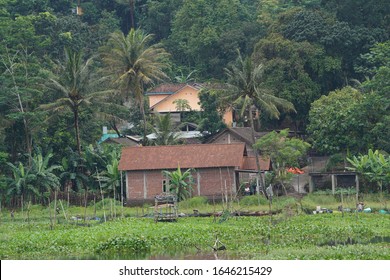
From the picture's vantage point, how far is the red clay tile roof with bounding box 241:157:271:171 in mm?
48750

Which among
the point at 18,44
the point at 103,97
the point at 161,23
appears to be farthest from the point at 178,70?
the point at 103,97

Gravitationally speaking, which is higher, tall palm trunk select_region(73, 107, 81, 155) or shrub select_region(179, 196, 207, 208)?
tall palm trunk select_region(73, 107, 81, 155)

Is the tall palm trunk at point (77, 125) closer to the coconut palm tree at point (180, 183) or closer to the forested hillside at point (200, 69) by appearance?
the forested hillside at point (200, 69)

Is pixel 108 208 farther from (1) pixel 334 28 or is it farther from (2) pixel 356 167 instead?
Answer: (1) pixel 334 28

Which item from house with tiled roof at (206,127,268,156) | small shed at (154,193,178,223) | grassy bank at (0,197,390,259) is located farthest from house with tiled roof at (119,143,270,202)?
grassy bank at (0,197,390,259)

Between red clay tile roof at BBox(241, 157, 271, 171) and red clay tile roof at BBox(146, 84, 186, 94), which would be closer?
red clay tile roof at BBox(241, 157, 271, 171)

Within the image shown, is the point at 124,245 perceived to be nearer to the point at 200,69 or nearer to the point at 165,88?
the point at 165,88

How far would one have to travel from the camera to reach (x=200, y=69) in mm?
71438

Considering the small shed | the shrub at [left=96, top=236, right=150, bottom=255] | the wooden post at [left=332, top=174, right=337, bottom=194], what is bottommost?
the shrub at [left=96, top=236, right=150, bottom=255]

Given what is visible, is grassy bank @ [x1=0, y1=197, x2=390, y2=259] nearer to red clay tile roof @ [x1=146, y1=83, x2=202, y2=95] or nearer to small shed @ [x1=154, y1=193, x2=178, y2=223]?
small shed @ [x1=154, y1=193, x2=178, y2=223]

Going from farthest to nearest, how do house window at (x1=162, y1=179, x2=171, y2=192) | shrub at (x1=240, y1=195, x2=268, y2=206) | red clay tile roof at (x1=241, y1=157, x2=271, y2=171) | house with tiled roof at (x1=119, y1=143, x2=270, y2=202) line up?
red clay tile roof at (x1=241, y1=157, x2=271, y2=171) < house window at (x1=162, y1=179, x2=171, y2=192) < house with tiled roof at (x1=119, y1=143, x2=270, y2=202) < shrub at (x1=240, y1=195, x2=268, y2=206)

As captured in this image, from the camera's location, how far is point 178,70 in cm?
7500

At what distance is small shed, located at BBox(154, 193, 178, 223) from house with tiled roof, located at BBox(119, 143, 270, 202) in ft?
7.93

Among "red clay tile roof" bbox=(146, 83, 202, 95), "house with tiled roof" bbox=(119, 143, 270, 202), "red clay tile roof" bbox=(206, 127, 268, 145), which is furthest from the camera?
"red clay tile roof" bbox=(146, 83, 202, 95)
